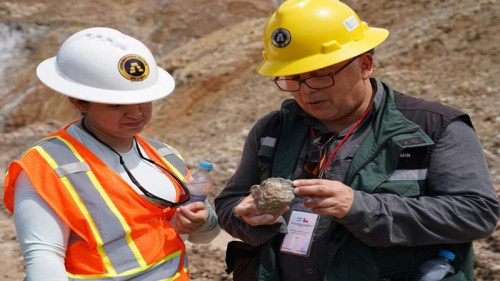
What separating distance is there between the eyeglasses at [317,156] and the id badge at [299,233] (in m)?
0.16

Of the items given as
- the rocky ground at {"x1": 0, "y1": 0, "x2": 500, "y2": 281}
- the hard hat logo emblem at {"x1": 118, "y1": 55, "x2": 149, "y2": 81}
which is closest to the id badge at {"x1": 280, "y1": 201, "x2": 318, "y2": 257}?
the hard hat logo emblem at {"x1": 118, "y1": 55, "x2": 149, "y2": 81}

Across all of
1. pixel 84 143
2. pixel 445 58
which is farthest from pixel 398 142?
pixel 445 58

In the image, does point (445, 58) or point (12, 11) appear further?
point (12, 11)

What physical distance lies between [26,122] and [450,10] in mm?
9693

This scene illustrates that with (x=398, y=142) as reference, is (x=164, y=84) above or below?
above

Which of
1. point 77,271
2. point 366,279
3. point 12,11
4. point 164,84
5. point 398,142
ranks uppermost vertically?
point 164,84

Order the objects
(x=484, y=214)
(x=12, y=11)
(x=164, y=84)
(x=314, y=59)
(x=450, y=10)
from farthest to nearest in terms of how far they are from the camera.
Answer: (x=12, y=11) → (x=450, y=10) → (x=164, y=84) → (x=314, y=59) → (x=484, y=214)

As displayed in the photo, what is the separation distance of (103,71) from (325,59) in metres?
0.90

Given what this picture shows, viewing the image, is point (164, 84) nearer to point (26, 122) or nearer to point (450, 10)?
point (450, 10)

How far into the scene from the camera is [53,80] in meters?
2.83

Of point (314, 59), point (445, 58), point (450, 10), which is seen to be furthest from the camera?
point (450, 10)

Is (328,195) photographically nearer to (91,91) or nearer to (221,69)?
(91,91)

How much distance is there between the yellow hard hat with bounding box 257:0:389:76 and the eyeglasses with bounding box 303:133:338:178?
1.01 feet

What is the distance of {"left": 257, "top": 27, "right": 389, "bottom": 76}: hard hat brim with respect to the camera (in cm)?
276
